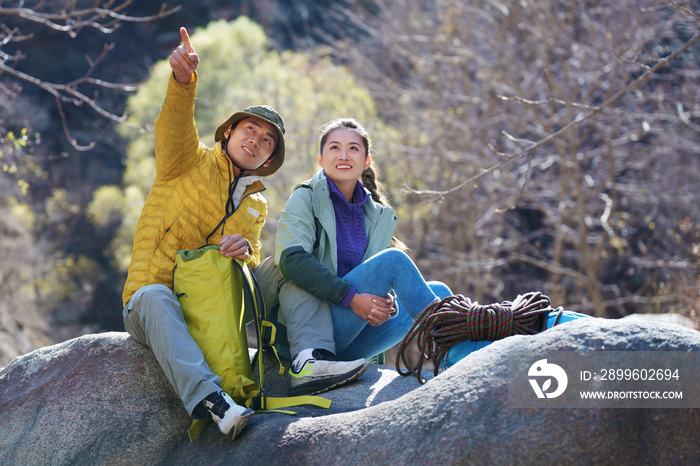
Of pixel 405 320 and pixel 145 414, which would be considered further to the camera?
pixel 405 320

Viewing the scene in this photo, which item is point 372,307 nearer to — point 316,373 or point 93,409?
point 316,373

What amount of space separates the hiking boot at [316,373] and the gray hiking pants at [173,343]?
16.2 inches

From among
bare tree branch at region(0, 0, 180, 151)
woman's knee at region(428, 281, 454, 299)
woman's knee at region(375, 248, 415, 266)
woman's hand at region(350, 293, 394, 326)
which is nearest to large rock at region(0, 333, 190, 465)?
woman's hand at region(350, 293, 394, 326)

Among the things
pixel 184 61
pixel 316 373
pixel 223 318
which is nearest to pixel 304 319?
pixel 316 373

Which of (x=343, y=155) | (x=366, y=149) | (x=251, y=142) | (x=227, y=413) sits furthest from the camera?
(x=366, y=149)

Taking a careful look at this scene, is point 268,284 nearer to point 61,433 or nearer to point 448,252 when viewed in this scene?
point 61,433

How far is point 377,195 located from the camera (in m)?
3.21

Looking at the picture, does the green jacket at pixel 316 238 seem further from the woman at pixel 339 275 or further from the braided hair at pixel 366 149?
the braided hair at pixel 366 149

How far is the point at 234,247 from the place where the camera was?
244 cm

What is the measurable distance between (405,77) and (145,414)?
11031 millimetres

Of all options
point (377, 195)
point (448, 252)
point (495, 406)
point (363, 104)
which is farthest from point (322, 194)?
point (363, 104)

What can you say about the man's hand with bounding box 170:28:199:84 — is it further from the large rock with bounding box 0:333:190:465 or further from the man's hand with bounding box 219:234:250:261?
the large rock with bounding box 0:333:190:465

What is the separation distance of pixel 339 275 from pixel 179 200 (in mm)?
839

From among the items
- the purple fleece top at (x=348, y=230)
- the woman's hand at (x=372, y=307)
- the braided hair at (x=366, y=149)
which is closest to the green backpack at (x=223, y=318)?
the woman's hand at (x=372, y=307)
